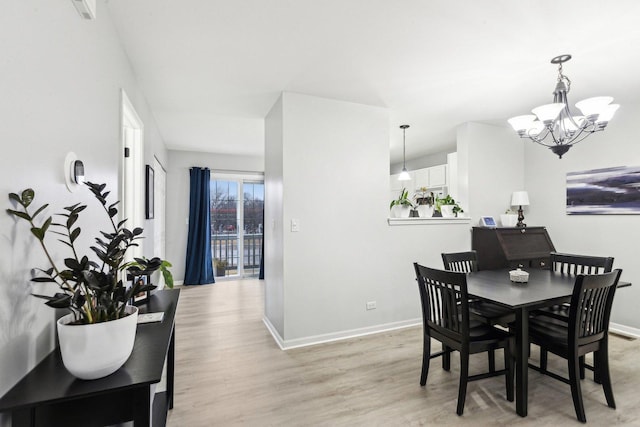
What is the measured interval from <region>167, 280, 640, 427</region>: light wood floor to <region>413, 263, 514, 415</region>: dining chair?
0.18 meters

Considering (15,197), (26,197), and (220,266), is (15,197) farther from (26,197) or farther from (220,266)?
(220,266)

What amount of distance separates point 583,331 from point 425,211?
197cm

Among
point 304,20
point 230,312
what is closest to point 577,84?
point 304,20

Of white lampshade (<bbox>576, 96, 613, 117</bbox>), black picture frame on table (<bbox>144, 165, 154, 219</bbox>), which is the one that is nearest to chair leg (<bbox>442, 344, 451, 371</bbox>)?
white lampshade (<bbox>576, 96, 613, 117</bbox>)

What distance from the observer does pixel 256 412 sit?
2035 millimetres

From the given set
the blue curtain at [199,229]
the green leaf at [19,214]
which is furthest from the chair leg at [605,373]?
the blue curtain at [199,229]

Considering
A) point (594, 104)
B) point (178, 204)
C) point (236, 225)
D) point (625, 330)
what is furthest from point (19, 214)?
point (236, 225)

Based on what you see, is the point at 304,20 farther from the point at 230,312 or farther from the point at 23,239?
the point at 230,312

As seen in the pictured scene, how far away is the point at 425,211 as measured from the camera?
3.76m

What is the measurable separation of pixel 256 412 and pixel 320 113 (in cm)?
257

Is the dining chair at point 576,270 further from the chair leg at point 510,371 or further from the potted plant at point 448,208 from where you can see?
the potted plant at point 448,208

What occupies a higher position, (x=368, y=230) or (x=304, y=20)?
(x=304, y=20)

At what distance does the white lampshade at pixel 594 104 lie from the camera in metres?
2.12

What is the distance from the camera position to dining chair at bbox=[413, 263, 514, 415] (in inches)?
77.8
